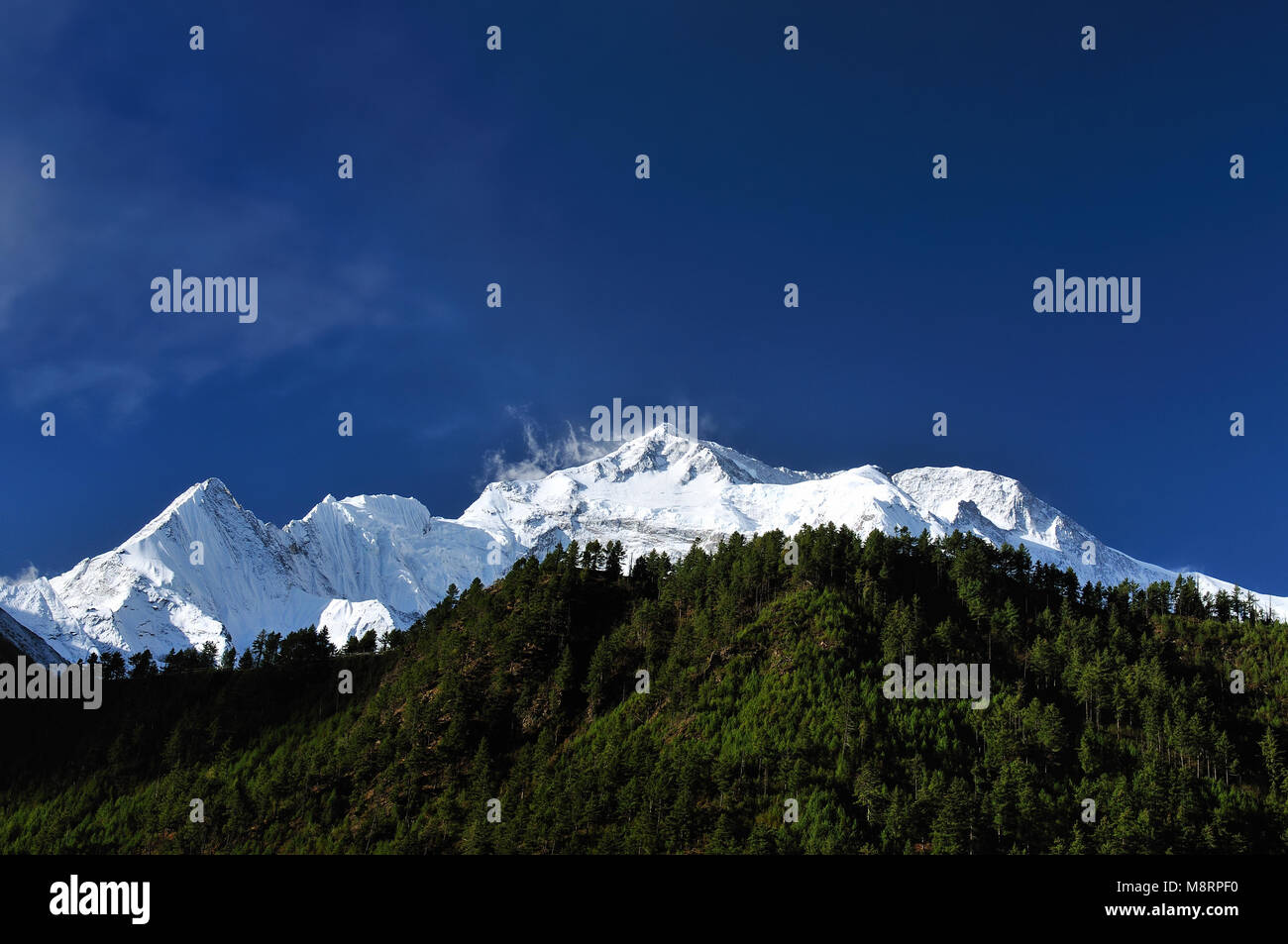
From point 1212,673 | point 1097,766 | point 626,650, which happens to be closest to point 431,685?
point 626,650

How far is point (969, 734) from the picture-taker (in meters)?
108

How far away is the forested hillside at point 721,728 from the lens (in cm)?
9556

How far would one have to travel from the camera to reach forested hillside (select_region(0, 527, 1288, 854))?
95.6 metres

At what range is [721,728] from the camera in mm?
111250
